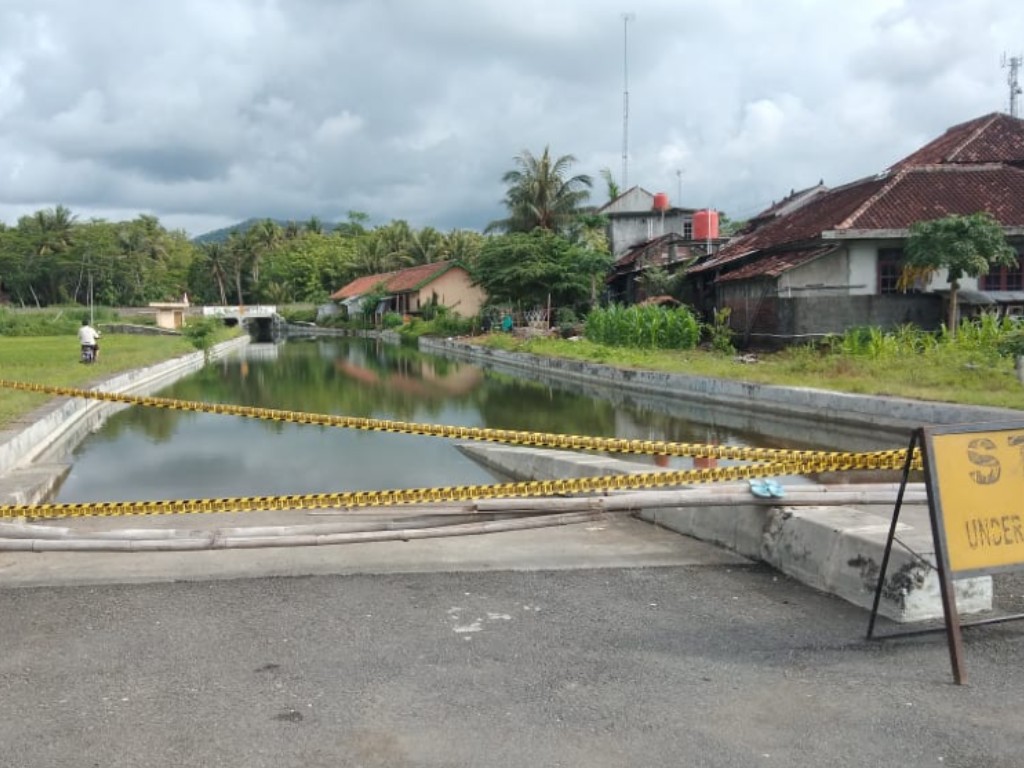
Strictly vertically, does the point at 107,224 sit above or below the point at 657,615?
above

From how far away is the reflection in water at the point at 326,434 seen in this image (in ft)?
41.1

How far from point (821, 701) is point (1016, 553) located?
1.25 m

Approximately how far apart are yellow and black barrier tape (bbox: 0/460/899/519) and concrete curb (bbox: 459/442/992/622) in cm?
31

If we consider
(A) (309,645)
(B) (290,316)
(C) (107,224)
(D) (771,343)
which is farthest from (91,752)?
(C) (107,224)

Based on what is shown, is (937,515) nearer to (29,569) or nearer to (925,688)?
(925,688)

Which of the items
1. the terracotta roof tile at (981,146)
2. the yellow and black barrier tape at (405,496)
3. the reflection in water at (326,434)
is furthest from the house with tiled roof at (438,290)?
the yellow and black barrier tape at (405,496)

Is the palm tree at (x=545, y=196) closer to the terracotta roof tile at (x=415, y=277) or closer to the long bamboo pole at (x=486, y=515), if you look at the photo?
the terracotta roof tile at (x=415, y=277)

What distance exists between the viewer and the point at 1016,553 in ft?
13.5

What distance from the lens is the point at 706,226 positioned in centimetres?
4162

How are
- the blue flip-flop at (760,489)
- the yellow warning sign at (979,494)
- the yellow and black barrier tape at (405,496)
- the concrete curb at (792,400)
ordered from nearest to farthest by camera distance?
the yellow warning sign at (979,494) < the blue flip-flop at (760,489) < the yellow and black barrier tape at (405,496) < the concrete curb at (792,400)

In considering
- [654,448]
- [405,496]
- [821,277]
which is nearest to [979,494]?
[654,448]

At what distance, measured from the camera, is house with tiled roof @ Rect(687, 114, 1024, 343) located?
2522cm

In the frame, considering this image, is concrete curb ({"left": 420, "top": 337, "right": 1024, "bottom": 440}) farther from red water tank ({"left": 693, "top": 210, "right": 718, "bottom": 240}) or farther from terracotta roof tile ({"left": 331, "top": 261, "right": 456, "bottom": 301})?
terracotta roof tile ({"left": 331, "top": 261, "right": 456, "bottom": 301})

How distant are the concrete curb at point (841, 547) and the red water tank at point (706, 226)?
35.6m
